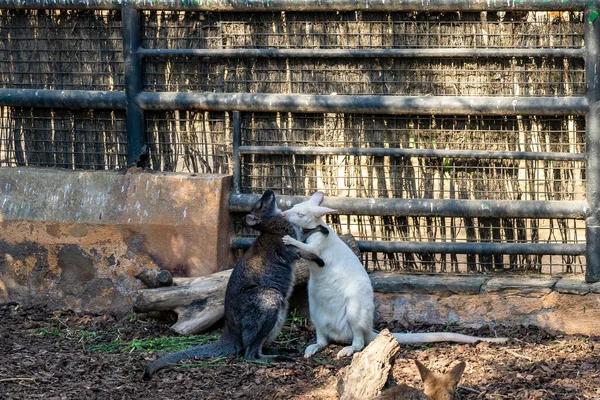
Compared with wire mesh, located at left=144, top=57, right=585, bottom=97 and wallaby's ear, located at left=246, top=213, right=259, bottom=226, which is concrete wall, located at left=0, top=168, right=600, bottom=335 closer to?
wallaby's ear, located at left=246, top=213, right=259, bottom=226

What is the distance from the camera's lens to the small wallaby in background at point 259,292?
6.66 meters

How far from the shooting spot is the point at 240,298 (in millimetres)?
6789

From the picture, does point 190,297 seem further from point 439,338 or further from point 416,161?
point 416,161

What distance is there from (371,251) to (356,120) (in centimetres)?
112

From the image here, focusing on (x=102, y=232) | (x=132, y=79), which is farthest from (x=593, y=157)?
(x=102, y=232)

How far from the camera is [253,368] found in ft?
21.2

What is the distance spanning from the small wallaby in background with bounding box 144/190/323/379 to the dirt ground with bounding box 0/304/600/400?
0.46 feet

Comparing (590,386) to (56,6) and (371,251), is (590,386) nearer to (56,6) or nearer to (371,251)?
(371,251)

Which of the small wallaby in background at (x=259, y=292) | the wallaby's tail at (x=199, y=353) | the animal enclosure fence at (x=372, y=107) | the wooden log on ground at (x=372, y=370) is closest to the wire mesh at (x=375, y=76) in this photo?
the animal enclosure fence at (x=372, y=107)

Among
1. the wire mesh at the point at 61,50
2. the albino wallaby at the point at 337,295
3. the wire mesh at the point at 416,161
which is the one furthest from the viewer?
the wire mesh at the point at 61,50

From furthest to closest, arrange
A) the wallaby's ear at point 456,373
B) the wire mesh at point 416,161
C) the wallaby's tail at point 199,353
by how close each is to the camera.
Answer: the wire mesh at point 416,161 → the wallaby's tail at point 199,353 → the wallaby's ear at point 456,373

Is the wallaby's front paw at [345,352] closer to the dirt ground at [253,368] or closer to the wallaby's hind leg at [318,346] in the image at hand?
the dirt ground at [253,368]

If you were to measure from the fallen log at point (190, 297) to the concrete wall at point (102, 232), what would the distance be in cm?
31

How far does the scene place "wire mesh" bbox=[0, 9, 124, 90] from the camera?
8070 mm
